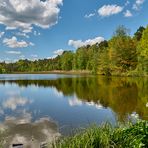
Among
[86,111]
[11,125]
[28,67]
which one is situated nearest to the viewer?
[11,125]

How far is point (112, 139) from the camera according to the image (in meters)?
5.60

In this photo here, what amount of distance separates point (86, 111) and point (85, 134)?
867 cm

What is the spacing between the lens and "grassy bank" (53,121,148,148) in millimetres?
5180

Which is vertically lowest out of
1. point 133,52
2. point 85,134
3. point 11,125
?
point 11,125

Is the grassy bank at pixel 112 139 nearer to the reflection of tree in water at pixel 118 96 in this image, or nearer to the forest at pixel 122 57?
the reflection of tree in water at pixel 118 96

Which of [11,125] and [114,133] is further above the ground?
[114,133]

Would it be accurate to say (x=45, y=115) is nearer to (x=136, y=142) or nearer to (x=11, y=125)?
(x=11, y=125)

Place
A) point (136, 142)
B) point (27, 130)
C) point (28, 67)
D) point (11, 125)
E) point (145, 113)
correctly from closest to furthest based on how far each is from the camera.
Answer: point (136, 142), point (27, 130), point (11, 125), point (145, 113), point (28, 67)

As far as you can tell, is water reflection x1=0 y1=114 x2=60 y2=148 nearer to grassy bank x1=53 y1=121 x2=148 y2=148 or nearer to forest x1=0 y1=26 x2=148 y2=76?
grassy bank x1=53 y1=121 x2=148 y2=148

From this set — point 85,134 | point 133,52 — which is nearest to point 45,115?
point 85,134

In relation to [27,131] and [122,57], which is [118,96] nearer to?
[27,131]

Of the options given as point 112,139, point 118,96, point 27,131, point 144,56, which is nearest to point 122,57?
point 144,56

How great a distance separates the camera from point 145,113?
43.0ft

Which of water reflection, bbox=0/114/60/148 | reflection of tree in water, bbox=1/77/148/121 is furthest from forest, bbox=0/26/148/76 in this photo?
water reflection, bbox=0/114/60/148
